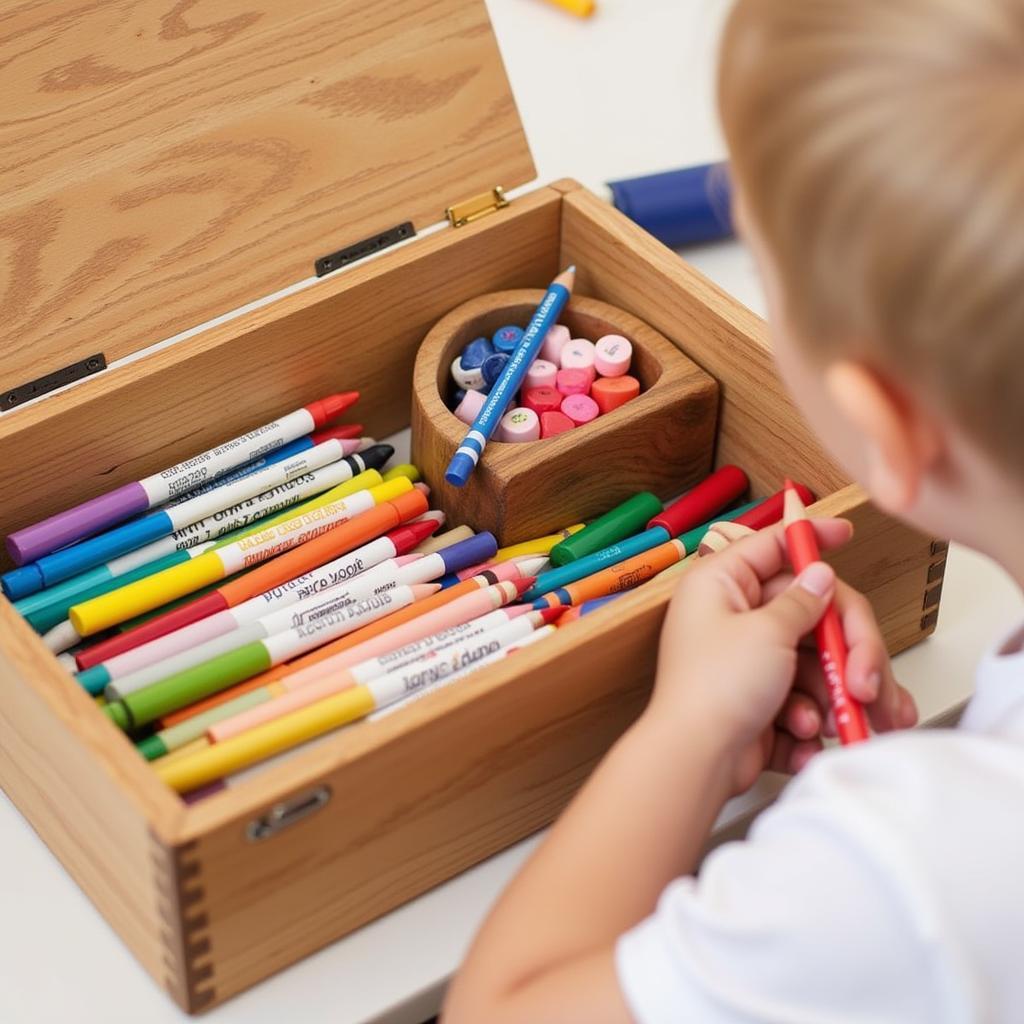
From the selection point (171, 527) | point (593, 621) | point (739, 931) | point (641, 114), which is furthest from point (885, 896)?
point (641, 114)

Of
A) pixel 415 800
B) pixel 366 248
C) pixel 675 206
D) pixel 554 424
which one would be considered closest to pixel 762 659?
pixel 415 800

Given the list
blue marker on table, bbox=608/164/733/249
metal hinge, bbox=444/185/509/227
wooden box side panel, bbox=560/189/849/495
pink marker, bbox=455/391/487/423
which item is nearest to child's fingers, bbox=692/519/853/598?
wooden box side panel, bbox=560/189/849/495

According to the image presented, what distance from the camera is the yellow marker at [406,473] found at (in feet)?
2.83

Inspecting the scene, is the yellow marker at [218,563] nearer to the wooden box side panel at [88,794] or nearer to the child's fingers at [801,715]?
the wooden box side panel at [88,794]

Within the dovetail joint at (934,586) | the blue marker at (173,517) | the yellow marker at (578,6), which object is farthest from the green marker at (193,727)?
the yellow marker at (578,6)

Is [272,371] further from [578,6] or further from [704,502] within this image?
[578,6]

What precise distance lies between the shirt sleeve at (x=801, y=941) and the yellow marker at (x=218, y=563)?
0.35 meters

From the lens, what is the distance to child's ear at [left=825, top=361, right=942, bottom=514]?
0.49m

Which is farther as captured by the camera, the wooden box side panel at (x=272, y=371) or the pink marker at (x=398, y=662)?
the wooden box side panel at (x=272, y=371)

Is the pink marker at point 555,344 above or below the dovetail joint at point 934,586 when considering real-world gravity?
above

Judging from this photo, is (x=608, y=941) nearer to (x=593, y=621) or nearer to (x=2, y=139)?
(x=593, y=621)

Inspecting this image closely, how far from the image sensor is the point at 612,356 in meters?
0.88

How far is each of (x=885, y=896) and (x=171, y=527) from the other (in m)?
0.45

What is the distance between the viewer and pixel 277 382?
87 cm
